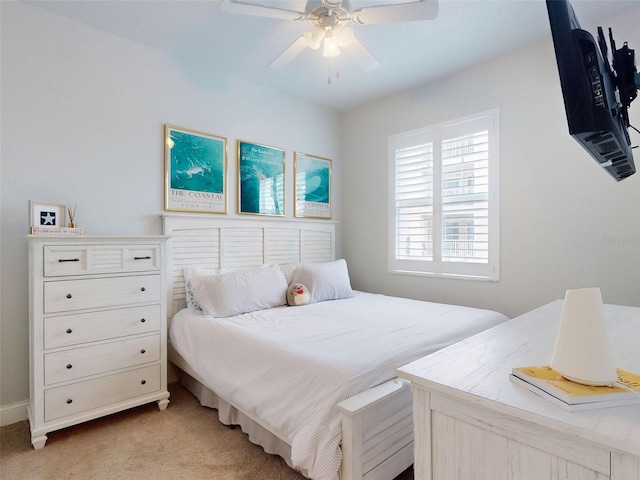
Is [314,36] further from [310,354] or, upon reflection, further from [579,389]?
[579,389]

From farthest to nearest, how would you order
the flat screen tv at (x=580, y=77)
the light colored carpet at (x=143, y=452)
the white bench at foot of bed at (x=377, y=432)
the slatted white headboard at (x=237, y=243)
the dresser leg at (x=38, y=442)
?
the slatted white headboard at (x=237, y=243) < the dresser leg at (x=38, y=442) < the light colored carpet at (x=143, y=452) < the white bench at foot of bed at (x=377, y=432) < the flat screen tv at (x=580, y=77)

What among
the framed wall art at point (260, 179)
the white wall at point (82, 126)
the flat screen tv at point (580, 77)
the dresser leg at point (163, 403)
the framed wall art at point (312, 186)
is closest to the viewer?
the flat screen tv at point (580, 77)

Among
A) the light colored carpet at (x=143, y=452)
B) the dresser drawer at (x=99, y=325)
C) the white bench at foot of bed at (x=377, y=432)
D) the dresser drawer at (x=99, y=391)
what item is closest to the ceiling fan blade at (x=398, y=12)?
the white bench at foot of bed at (x=377, y=432)

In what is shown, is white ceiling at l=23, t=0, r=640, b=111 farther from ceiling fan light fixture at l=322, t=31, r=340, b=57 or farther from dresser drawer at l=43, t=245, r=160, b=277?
dresser drawer at l=43, t=245, r=160, b=277

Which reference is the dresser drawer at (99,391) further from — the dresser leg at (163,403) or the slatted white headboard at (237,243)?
the slatted white headboard at (237,243)

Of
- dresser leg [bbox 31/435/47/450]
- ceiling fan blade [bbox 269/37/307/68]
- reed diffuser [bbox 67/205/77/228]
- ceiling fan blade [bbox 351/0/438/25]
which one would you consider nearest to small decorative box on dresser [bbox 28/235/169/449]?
dresser leg [bbox 31/435/47/450]

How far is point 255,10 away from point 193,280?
1819 mm

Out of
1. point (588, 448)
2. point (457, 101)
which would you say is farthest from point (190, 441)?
point (457, 101)

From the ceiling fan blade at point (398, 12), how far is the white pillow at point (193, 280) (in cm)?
202

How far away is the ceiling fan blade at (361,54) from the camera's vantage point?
2064mm

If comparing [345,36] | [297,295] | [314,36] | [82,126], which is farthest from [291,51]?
[297,295]

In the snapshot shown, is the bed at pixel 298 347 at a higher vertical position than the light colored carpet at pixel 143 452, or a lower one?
higher

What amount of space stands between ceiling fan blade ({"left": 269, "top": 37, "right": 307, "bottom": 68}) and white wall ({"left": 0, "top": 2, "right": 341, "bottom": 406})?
3.28ft

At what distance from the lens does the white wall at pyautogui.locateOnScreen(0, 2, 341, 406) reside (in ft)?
7.04
